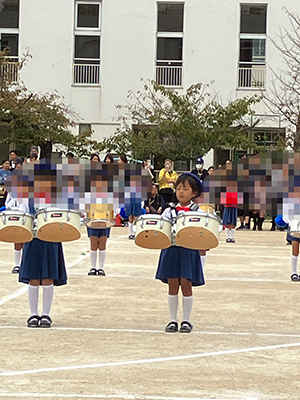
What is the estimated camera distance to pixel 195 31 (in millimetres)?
37031

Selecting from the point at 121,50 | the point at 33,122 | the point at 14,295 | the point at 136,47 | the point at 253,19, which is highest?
the point at 253,19

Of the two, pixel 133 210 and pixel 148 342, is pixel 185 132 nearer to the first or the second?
pixel 133 210

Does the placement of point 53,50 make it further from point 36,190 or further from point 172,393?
point 172,393

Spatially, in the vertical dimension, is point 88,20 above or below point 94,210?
above

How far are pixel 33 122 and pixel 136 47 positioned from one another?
7.84 m

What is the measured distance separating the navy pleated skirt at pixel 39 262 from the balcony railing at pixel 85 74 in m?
28.7

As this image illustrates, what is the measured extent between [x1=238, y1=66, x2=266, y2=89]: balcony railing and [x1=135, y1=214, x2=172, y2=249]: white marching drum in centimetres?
2897

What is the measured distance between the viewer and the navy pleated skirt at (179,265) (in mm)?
9031

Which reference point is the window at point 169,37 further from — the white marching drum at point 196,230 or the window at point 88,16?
the white marching drum at point 196,230

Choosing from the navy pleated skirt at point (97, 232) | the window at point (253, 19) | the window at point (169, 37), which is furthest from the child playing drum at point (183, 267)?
the window at point (253, 19)

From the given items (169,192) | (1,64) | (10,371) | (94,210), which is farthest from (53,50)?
(10,371)

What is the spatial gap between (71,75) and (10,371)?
31.0m

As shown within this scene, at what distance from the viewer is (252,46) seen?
123 ft

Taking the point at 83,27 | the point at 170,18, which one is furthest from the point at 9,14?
the point at 170,18
